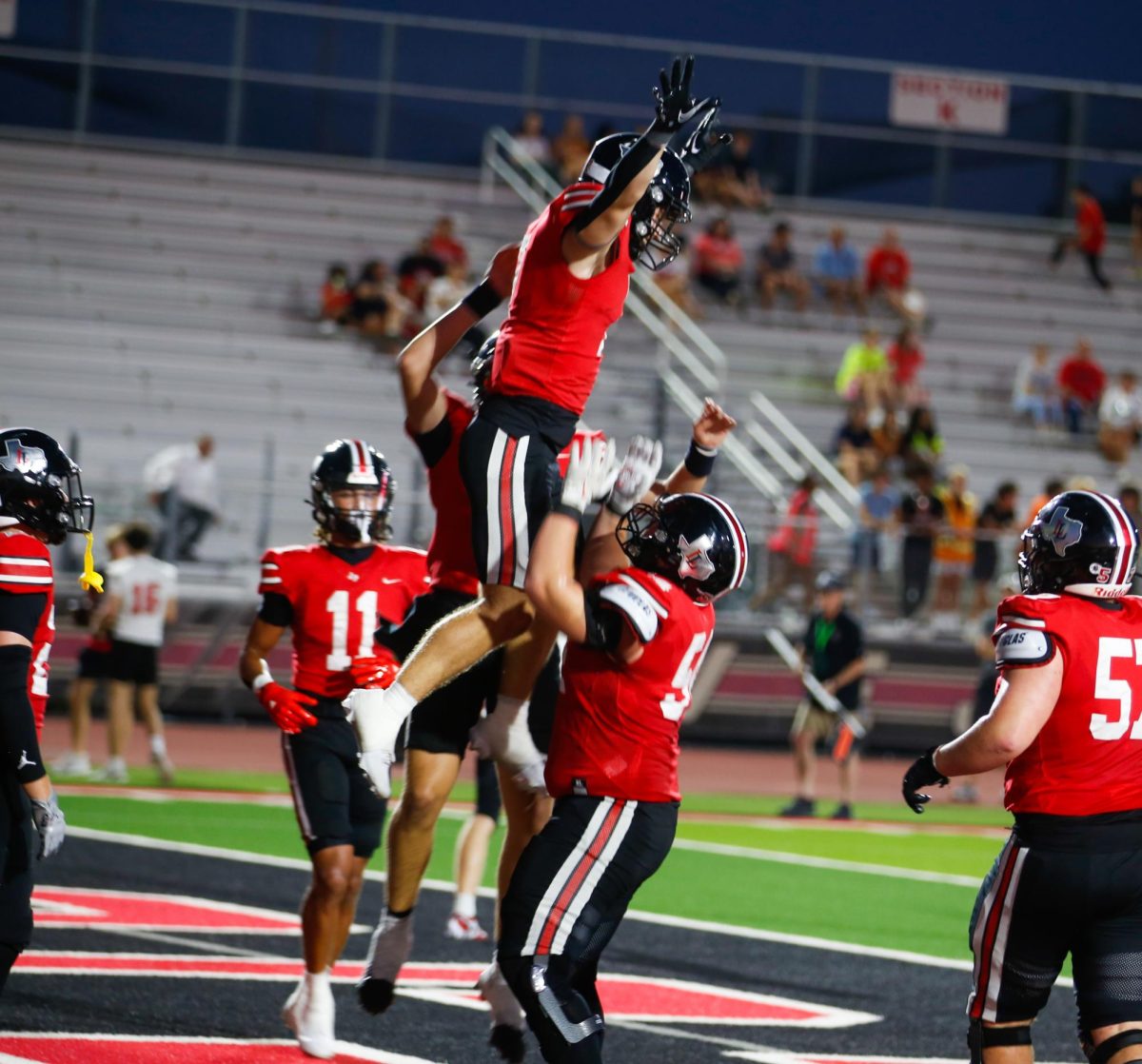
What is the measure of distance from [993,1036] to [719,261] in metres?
21.2

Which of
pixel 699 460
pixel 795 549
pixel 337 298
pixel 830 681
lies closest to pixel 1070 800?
pixel 699 460

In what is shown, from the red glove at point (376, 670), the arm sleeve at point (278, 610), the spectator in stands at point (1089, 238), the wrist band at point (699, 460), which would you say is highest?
the spectator in stands at point (1089, 238)

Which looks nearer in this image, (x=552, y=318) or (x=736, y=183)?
(x=552, y=318)

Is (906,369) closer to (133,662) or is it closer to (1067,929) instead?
(133,662)

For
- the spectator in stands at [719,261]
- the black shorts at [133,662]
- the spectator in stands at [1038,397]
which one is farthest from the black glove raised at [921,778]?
the spectator in stands at [719,261]

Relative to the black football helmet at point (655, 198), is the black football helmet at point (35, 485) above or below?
below

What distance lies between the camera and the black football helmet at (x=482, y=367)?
22.8ft

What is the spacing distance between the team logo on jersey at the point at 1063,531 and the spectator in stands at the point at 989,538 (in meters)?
15.0

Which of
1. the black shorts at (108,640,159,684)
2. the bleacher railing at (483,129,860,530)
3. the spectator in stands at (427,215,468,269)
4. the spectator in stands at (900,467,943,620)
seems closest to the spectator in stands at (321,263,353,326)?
the spectator in stands at (427,215,468,269)

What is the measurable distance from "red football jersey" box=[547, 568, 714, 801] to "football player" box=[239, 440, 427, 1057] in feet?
6.17

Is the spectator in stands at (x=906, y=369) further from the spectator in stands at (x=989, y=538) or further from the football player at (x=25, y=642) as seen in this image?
the football player at (x=25, y=642)

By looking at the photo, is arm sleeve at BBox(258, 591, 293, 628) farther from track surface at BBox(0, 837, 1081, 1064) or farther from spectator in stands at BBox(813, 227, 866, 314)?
spectator in stands at BBox(813, 227, 866, 314)

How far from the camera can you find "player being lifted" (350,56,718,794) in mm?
6543

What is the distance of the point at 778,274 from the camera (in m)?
26.8
